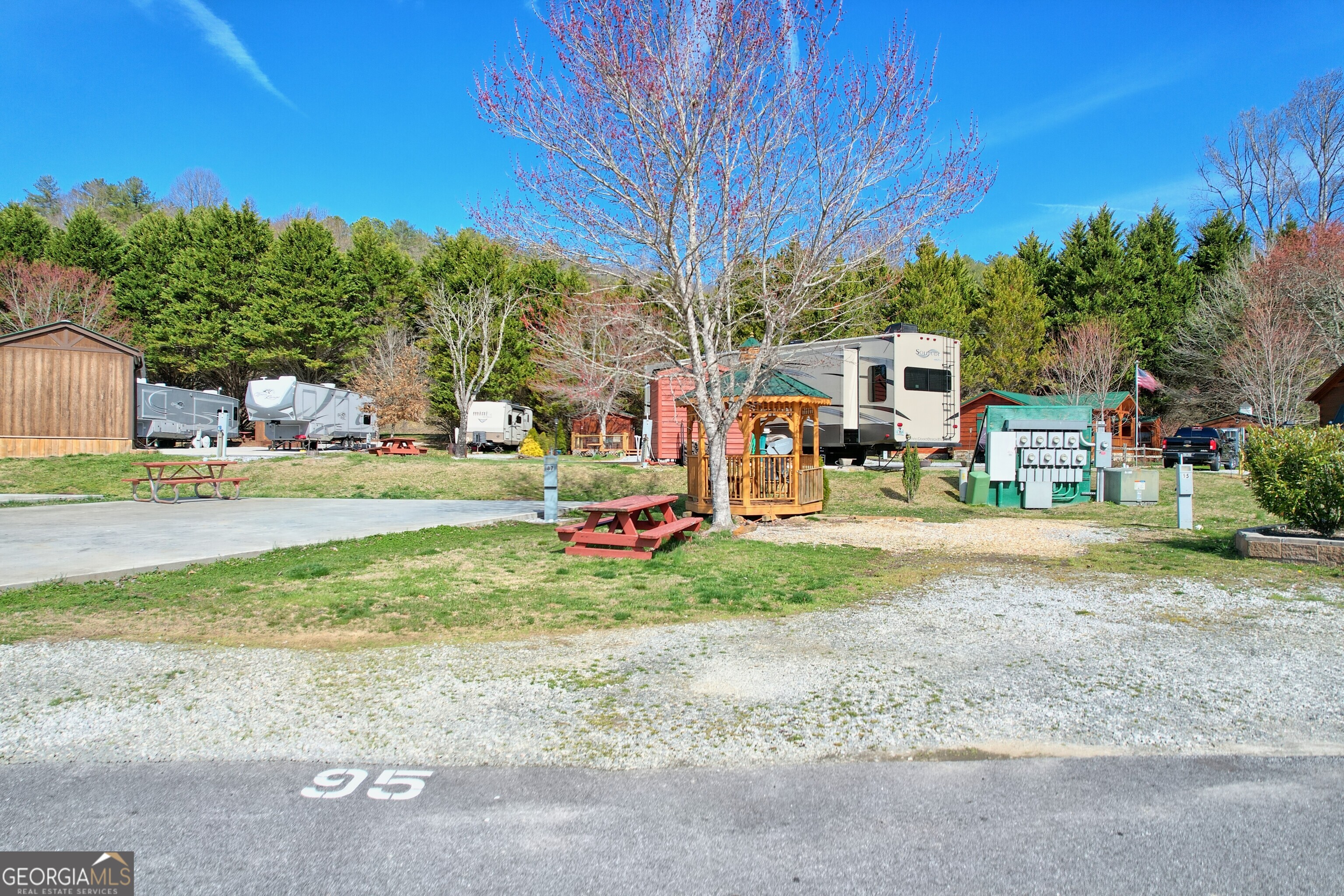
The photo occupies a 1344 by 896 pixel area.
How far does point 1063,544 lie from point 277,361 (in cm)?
4249

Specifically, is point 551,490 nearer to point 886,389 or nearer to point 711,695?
point 711,695

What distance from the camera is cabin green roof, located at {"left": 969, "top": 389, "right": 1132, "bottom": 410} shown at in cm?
3403

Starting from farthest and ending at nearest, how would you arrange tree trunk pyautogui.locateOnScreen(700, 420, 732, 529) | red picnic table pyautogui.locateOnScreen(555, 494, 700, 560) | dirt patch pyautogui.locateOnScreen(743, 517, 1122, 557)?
1. tree trunk pyautogui.locateOnScreen(700, 420, 732, 529)
2. dirt patch pyautogui.locateOnScreen(743, 517, 1122, 557)
3. red picnic table pyautogui.locateOnScreen(555, 494, 700, 560)

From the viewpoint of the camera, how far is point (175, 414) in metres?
31.1

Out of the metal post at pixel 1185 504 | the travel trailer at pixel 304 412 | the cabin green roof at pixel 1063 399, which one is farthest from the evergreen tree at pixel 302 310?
the metal post at pixel 1185 504

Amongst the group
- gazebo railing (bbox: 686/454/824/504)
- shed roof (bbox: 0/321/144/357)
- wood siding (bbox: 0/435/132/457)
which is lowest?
gazebo railing (bbox: 686/454/824/504)

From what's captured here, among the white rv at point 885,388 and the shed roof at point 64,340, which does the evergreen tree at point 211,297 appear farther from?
the white rv at point 885,388

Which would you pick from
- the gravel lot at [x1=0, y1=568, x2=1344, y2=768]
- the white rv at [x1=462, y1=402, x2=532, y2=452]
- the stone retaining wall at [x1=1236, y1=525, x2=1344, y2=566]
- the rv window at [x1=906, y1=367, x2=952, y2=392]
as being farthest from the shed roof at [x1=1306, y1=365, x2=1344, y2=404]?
the white rv at [x1=462, y1=402, x2=532, y2=452]

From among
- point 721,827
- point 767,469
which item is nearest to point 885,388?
point 767,469

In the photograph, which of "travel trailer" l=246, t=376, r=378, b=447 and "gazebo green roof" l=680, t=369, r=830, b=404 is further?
"travel trailer" l=246, t=376, r=378, b=447

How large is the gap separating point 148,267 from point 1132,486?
4750 cm

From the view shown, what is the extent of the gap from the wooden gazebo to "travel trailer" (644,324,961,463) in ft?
20.9

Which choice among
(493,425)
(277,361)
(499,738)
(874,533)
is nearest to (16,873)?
(499,738)

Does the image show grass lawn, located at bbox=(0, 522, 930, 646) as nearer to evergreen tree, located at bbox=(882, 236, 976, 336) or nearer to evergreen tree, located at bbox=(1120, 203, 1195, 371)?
Answer: evergreen tree, located at bbox=(882, 236, 976, 336)
